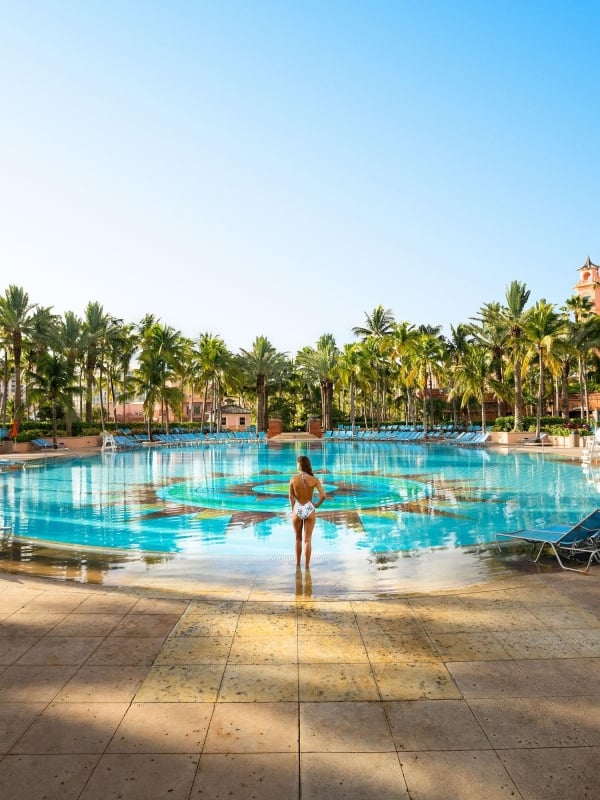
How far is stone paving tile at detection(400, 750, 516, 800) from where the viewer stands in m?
2.99

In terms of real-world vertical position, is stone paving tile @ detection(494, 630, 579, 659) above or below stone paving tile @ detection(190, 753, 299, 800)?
below

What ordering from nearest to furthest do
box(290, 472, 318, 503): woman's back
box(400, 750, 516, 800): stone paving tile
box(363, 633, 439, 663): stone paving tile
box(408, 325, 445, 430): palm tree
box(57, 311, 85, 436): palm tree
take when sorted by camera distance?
box(400, 750, 516, 800): stone paving tile → box(363, 633, 439, 663): stone paving tile → box(290, 472, 318, 503): woman's back → box(57, 311, 85, 436): palm tree → box(408, 325, 445, 430): palm tree

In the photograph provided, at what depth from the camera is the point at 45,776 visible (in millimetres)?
3146

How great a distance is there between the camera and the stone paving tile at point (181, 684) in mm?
4000

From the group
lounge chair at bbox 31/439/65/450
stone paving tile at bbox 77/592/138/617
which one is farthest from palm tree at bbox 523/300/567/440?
stone paving tile at bbox 77/592/138/617

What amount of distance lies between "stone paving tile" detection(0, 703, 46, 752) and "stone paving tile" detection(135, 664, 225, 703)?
2.14 ft

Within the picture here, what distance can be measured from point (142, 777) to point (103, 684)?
122cm

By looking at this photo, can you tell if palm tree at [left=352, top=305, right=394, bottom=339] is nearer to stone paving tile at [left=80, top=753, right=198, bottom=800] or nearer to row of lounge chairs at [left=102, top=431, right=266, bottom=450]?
row of lounge chairs at [left=102, top=431, right=266, bottom=450]

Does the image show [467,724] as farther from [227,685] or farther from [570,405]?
[570,405]

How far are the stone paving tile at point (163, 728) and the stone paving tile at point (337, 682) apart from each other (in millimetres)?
724

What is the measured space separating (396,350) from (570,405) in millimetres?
19453

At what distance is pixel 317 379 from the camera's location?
61719 mm

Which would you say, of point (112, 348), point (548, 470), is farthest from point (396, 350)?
point (548, 470)

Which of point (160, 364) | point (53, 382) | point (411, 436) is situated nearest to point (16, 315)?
point (53, 382)
